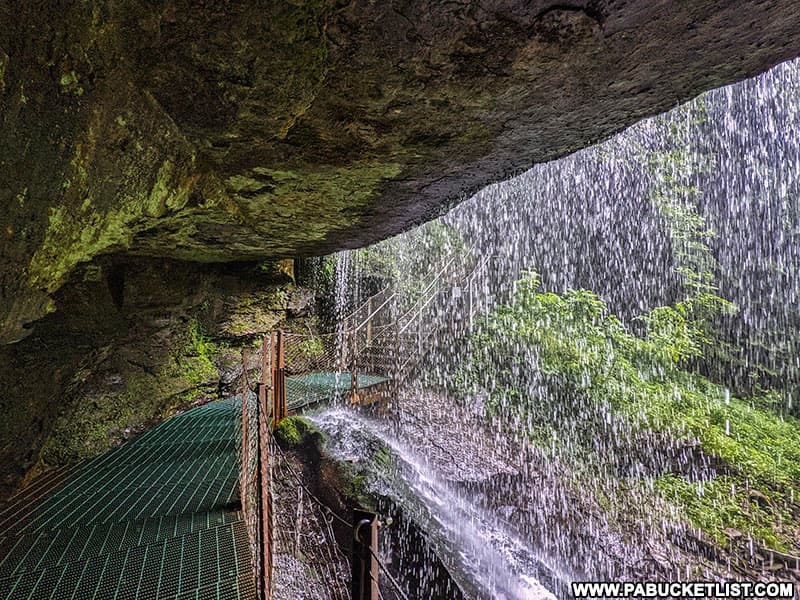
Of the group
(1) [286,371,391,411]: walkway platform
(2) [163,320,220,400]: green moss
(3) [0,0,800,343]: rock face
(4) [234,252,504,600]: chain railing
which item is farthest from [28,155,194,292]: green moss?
(1) [286,371,391,411]: walkway platform

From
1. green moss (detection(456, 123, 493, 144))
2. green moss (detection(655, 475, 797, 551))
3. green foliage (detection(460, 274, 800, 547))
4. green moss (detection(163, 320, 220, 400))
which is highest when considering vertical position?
green moss (detection(456, 123, 493, 144))

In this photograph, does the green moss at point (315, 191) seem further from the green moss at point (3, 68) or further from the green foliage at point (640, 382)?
the green foliage at point (640, 382)

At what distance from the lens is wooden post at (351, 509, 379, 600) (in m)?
1.38

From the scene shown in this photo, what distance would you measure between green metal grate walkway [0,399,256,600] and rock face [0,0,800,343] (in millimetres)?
1666

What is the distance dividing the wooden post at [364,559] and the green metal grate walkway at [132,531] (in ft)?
4.32

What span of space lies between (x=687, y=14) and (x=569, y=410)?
27.3 feet

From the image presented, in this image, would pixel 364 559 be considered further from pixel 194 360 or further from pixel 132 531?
pixel 194 360

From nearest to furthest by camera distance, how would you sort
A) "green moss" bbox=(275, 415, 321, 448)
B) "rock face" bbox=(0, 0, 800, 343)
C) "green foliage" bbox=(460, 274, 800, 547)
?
1. "rock face" bbox=(0, 0, 800, 343)
2. "green moss" bbox=(275, 415, 321, 448)
3. "green foliage" bbox=(460, 274, 800, 547)

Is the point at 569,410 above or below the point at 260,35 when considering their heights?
below

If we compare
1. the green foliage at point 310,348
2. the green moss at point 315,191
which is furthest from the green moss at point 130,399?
the green moss at point 315,191

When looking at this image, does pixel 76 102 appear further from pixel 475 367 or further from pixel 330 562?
pixel 475 367

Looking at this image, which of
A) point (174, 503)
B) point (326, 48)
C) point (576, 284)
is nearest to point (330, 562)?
point (174, 503)

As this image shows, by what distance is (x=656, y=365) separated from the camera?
30.9 feet

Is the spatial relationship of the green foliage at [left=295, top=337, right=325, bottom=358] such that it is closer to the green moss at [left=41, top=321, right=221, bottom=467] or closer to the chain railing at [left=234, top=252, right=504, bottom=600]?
the chain railing at [left=234, top=252, right=504, bottom=600]
